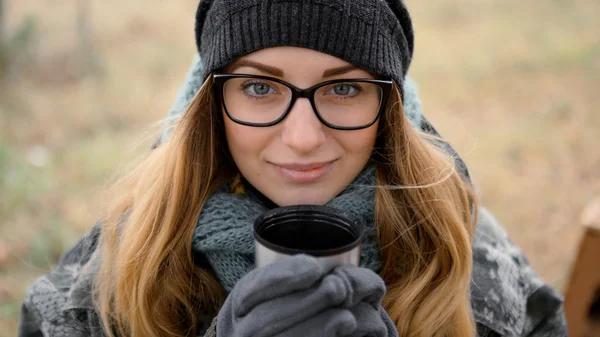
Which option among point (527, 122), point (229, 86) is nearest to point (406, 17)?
point (229, 86)

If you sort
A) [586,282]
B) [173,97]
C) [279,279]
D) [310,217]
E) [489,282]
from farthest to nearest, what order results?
1. [173,97]
2. [586,282]
3. [489,282]
4. [310,217]
5. [279,279]

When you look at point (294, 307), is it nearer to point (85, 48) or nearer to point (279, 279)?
point (279, 279)

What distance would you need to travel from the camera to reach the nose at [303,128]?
158cm

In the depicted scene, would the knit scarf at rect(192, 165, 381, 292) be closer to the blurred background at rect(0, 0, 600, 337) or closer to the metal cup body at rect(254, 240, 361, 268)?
the metal cup body at rect(254, 240, 361, 268)

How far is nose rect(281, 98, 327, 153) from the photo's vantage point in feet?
5.17

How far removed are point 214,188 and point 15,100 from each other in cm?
392

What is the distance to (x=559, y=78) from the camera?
5.66 m

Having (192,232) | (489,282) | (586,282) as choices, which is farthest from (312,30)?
(586,282)

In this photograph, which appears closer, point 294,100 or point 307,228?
point 307,228

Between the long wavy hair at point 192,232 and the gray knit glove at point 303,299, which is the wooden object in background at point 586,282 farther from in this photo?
the gray knit glove at point 303,299

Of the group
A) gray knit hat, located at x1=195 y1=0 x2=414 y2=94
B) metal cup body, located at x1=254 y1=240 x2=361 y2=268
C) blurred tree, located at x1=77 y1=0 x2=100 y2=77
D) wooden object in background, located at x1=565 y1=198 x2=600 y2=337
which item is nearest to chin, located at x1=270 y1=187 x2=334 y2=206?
gray knit hat, located at x1=195 y1=0 x2=414 y2=94

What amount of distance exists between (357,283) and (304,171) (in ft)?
1.89

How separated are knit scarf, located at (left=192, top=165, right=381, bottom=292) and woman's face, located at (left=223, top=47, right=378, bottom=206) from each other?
62 mm

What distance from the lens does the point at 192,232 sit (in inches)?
69.9
